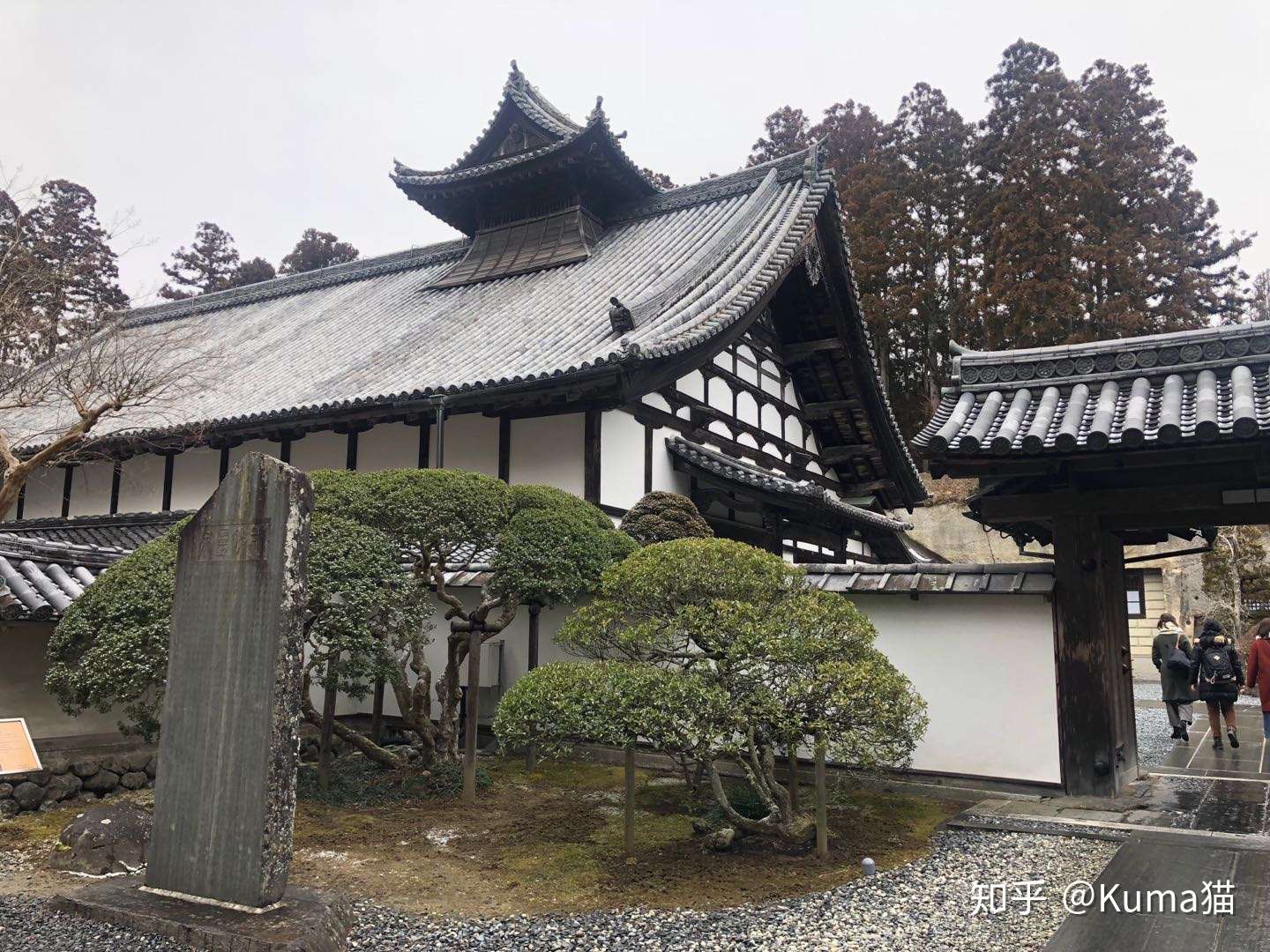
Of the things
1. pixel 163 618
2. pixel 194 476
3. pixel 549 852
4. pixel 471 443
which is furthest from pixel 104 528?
pixel 549 852

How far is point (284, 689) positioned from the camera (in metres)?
4.68

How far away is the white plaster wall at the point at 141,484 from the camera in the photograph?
589 inches

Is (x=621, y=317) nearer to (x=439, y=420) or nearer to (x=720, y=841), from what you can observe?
(x=439, y=420)

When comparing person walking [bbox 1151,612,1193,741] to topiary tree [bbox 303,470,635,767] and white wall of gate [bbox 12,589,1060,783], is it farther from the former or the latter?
topiary tree [bbox 303,470,635,767]

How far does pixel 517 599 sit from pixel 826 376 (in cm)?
1041

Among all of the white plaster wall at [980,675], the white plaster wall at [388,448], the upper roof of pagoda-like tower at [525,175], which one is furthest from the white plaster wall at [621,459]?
the upper roof of pagoda-like tower at [525,175]

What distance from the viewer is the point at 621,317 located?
11.1 metres

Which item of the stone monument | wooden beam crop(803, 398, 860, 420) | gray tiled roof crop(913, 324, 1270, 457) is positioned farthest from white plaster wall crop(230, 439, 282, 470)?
gray tiled roof crop(913, 324, 1270, 457)

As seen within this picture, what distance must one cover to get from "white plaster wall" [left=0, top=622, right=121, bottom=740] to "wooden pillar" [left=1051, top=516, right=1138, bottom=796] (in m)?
9.31

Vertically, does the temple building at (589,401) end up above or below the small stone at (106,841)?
above

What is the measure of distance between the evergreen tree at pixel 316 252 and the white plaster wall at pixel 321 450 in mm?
34461

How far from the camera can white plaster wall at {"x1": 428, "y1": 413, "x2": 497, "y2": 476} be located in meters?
11.8

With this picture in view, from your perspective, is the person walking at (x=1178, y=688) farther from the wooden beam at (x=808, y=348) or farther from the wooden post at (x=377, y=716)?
A: the wooden post at (x=377, y=716)

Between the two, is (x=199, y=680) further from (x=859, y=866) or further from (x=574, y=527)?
(x=859, y=866)
